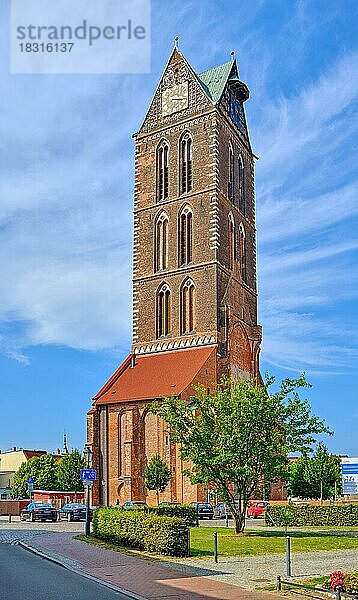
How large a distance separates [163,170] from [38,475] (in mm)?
44371

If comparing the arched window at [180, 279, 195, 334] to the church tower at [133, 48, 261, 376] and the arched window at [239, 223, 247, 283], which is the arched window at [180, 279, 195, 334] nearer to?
the church tower at [133, 48, 261, 376]

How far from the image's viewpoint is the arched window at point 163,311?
64812 millimetres

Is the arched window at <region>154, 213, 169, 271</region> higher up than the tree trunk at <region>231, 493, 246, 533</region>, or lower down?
higher up

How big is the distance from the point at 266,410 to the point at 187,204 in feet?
112

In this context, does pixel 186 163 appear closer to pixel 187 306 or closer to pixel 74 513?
pixel 187 306

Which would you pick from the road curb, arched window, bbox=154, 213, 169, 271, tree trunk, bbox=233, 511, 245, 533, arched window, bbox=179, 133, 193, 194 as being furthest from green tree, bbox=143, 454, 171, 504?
the road curb

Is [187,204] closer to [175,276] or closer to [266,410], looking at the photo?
[175,276]

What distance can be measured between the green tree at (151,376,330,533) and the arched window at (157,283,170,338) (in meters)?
29.5

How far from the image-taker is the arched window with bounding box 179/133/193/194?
66000 mm

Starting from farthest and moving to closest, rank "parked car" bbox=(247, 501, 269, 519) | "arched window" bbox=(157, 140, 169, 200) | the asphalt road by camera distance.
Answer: "arched window" bbox=(157, 140, 169, 200), "parked car" bbox=(247, 501, 269, 519), the asphalt road

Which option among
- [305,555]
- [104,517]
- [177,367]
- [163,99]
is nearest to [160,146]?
[163,99]

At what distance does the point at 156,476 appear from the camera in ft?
181

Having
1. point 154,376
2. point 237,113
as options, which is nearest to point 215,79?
point 237,113

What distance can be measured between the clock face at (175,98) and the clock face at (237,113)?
462cm
